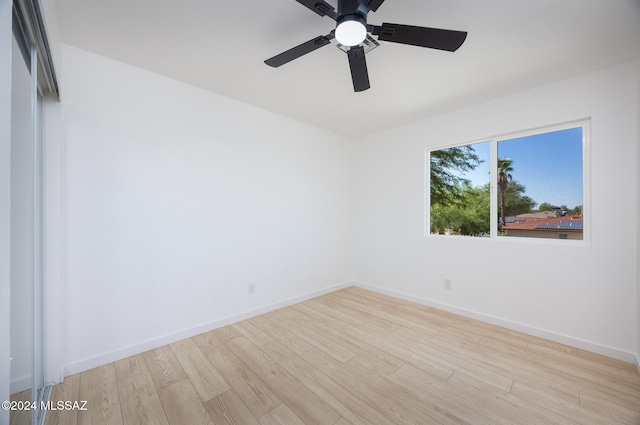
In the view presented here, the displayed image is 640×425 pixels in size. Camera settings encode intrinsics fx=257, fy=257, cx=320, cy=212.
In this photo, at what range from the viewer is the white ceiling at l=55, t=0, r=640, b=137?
159cm

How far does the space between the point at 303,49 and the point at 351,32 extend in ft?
1.07

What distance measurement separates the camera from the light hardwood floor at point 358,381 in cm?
158

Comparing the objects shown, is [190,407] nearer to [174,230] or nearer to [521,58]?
[174,230]

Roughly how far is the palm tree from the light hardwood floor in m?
1.27

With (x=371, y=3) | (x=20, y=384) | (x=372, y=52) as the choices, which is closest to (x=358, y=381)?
(x=20, y=384)

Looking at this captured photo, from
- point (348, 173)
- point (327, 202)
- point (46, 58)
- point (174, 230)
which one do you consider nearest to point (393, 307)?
point (327, 202)

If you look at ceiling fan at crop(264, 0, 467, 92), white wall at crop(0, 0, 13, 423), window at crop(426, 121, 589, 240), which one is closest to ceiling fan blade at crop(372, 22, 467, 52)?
ceiling fan at crop(264, 0, 467, 92)

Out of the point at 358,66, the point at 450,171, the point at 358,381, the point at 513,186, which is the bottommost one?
the point at 358,381

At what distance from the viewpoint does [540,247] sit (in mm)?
2537

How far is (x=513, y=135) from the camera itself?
278 cm

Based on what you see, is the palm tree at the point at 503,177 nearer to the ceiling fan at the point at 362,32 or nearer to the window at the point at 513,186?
the window at the point at 513,186

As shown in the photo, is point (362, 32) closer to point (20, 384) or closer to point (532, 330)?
point (20, 384)

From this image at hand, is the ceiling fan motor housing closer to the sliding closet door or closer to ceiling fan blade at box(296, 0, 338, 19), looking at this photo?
ceiling fan blade at box(296, 0, 338, 19)

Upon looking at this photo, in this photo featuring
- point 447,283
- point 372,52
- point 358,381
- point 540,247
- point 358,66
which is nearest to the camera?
point 358,66
